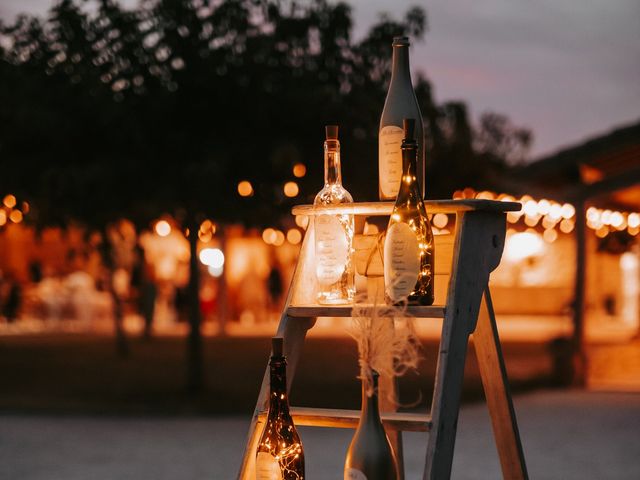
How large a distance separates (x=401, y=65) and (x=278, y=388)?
1.19m

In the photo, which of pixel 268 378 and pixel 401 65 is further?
pixel 401 65

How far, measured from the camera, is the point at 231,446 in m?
8.30

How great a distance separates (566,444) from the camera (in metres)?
8.30

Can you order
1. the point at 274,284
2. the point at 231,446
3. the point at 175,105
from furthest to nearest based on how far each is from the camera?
1. the point at 274,284
2. the point at 175,105
3. the point at 231,446

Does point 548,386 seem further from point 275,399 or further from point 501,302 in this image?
point 501,302

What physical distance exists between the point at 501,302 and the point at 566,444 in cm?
1921

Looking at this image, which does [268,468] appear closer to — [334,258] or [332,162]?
[334,258]

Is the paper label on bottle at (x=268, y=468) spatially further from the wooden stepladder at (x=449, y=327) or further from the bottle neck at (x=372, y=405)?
the bottle neck at (x=372, y=405)

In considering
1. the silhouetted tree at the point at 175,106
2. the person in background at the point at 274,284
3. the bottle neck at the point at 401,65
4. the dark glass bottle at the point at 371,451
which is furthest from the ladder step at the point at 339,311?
the person in background at the point at 274,284

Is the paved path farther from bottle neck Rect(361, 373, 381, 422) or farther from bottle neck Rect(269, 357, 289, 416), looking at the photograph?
bottle neck Rect(361, 373, 381, 422)

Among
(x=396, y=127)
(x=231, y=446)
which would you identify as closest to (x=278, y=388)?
(x=396, y=127)

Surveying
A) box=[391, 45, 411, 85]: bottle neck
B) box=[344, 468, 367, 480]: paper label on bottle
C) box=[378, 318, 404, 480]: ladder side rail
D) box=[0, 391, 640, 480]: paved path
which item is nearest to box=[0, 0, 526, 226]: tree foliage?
box=[0, 391, 640, 480]: paved path

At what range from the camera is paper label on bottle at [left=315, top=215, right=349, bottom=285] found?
3691mm

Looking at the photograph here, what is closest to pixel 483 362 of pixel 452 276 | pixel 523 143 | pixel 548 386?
pixel 452 276
